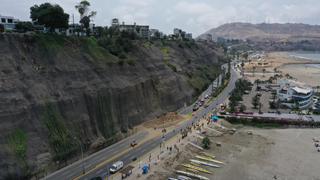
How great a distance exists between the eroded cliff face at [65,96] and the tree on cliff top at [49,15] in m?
5.62

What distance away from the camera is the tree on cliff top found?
60125mm

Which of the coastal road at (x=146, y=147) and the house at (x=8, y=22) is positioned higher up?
the house at (x=8, y=22)

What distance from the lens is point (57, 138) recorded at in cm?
4516

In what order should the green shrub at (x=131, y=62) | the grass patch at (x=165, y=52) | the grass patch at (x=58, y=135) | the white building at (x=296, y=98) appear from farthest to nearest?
the grass patch at (x=165, y=52)
the white building at (x=296, y=98)
the green shrub at (x=131, y=62)
the grass patch at (x=58, y=135)

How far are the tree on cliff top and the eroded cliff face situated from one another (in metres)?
5.62

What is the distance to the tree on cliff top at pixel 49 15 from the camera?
6012 centimetres

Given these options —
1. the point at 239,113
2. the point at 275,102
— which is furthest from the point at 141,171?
the point at 275,102

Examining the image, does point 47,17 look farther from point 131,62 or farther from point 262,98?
point 262,98

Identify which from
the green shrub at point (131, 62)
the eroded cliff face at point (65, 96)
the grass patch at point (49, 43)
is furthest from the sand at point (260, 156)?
the grass patch at point (49, 43)

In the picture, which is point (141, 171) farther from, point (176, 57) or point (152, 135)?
point (176, 57)

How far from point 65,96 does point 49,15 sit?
20.0 meters

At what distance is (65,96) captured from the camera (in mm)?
50094

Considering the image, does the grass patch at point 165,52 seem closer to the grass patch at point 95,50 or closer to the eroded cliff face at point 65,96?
the eroded cliff face at point 65,96

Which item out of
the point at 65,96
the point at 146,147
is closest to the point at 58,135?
the point at 65,96
